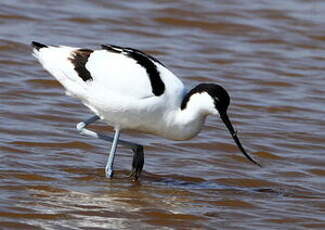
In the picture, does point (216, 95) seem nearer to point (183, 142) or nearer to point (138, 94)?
→ point (138, 94)

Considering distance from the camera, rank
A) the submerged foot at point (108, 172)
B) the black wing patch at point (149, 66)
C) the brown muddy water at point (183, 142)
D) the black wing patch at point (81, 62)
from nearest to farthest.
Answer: the brown muddy water at point (183, 142), the black wing patch at point (149, 66), the black wing patch at point (81, 62), the submerged foot at point (108, 172)

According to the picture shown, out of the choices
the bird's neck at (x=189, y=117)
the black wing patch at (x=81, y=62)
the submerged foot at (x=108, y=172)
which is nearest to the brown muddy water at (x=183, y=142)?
the submerged foot at (x=108, y=172)

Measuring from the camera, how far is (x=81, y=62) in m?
7.71

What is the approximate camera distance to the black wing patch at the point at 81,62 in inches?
300

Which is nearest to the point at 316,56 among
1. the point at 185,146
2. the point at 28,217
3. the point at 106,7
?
the point at 106,7

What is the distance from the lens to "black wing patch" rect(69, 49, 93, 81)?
761cm

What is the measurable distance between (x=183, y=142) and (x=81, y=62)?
162cm

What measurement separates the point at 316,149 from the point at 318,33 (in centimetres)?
435

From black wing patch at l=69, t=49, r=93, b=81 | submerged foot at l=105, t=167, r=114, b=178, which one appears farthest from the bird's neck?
black wing patch at l=69, t=49, r=93, b=81

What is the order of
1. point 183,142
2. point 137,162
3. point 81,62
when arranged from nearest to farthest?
1. point 81,62
2. point 137,162
3. point 183,142

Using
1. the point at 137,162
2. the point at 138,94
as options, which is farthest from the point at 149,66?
the point at 137,162

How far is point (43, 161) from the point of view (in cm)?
798

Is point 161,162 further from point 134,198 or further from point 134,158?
point 134,198

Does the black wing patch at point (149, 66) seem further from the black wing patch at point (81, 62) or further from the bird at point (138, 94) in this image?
the black wing patch at point (81, 62)
